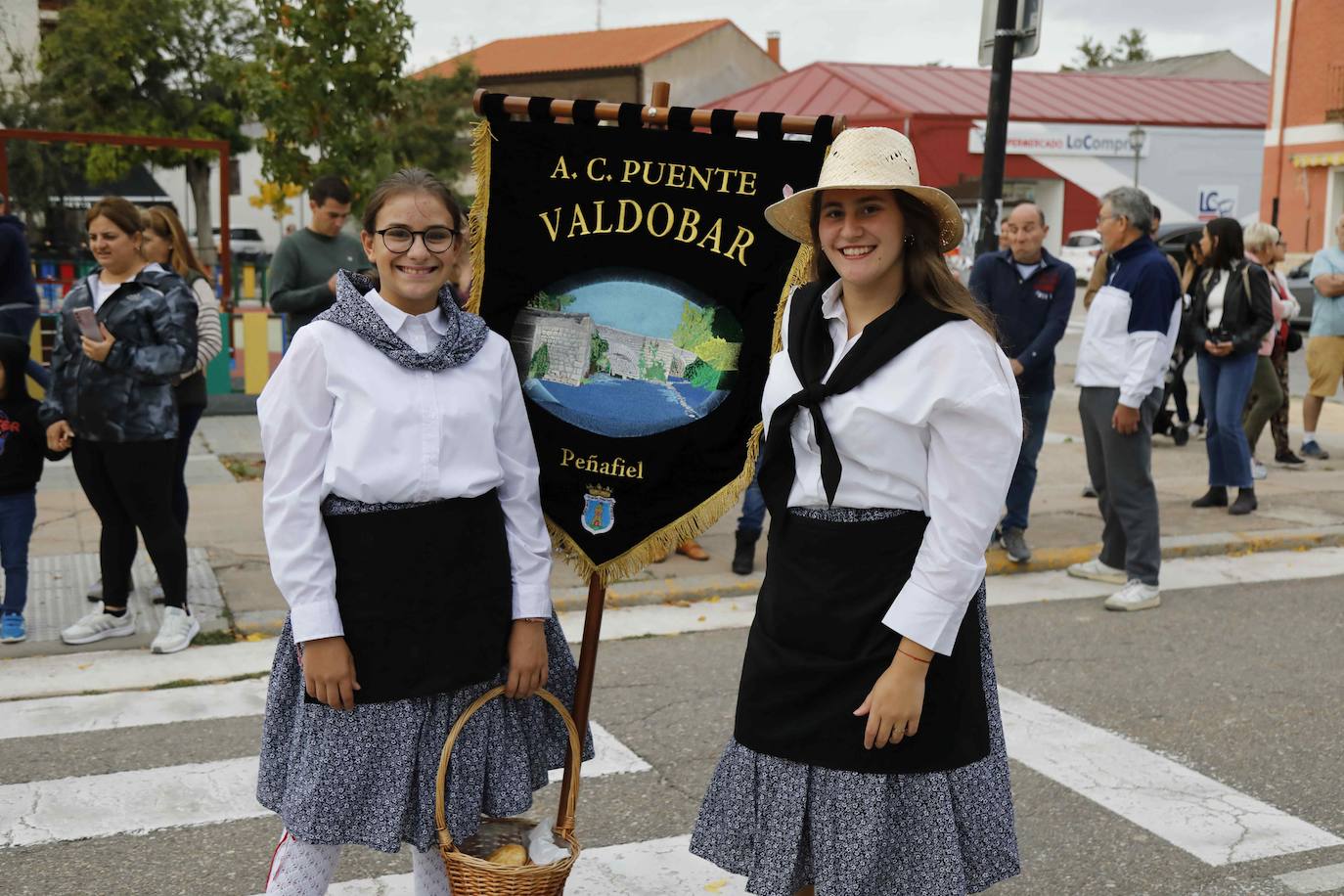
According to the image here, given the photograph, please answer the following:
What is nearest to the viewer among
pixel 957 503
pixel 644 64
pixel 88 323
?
pixel 957 503

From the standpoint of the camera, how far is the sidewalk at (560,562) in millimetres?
6492

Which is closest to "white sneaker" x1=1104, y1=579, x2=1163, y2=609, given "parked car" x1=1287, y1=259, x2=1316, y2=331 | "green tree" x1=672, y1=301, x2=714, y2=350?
"green tree" x1=672, y1=301, x2=714, y2=350

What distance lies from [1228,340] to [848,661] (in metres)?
6.96

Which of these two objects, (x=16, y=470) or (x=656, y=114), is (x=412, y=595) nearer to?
(x=656, y=114)

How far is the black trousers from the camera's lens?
5.66 meters

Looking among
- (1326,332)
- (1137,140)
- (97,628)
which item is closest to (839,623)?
→ (97,628)

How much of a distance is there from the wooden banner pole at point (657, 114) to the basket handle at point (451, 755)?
136 centimetres

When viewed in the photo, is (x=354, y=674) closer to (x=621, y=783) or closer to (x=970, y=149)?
(x=621, y=783)

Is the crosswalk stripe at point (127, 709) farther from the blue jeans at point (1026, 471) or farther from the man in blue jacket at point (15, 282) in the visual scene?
the blue jeans at point (1026, 471)

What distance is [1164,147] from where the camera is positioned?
1591 inches

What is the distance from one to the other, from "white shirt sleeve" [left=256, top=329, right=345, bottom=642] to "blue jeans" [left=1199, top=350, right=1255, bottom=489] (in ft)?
24.2

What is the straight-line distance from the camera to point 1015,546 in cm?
775

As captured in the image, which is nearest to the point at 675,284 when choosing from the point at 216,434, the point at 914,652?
the point at 914,652

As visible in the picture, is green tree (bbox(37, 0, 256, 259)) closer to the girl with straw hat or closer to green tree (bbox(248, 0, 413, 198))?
green tree (bbox(248, 0, 413, 198))
